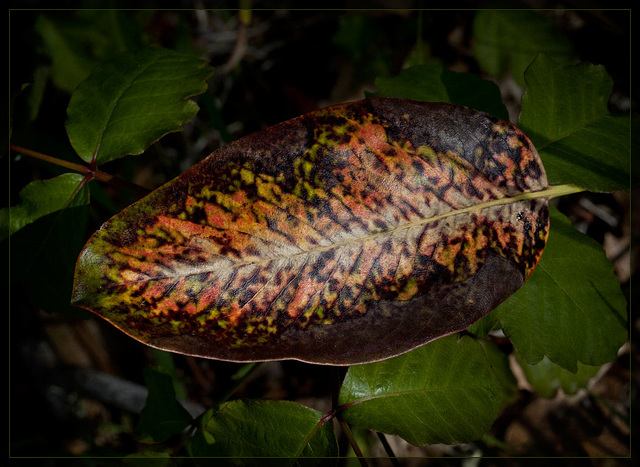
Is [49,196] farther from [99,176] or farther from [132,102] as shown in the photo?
[132,102]

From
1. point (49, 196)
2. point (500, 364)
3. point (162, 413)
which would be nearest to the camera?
point (49, 196)

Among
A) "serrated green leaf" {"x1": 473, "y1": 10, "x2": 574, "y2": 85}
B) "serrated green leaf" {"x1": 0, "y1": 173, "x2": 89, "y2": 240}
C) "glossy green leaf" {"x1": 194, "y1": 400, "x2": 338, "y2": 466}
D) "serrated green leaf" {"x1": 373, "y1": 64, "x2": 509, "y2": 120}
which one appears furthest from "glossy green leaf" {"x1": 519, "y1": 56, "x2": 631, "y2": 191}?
"serrated green leaf" {"x1": 0, "y1": 173, "x2": 89, "y2": 240}

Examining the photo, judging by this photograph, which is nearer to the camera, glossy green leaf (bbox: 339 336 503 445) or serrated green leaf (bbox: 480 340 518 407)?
glossy green leaf (bbox: 339 336 503 445)

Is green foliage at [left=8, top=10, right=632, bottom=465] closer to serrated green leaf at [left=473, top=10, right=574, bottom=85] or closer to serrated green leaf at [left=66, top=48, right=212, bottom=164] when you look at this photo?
serrated green leaf at [left=66, top=48, right=212, bottom=164]

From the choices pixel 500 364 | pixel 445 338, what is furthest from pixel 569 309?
pixel 500 364

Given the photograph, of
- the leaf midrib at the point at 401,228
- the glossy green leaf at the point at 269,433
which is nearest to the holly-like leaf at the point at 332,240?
the leaf midrib at the point at 401,228

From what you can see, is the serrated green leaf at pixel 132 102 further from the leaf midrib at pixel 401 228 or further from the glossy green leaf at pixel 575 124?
the glossy green leaf at pixel 575 124

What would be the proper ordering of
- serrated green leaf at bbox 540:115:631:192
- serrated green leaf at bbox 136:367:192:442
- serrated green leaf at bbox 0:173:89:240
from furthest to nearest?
serrated green leaf at bbox 136:367:192:442, serrated green leaf at bbox 0:173:89:240, serrated green leaf at bbox 540:115:631:192

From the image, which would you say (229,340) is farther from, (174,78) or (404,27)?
(404,27)
